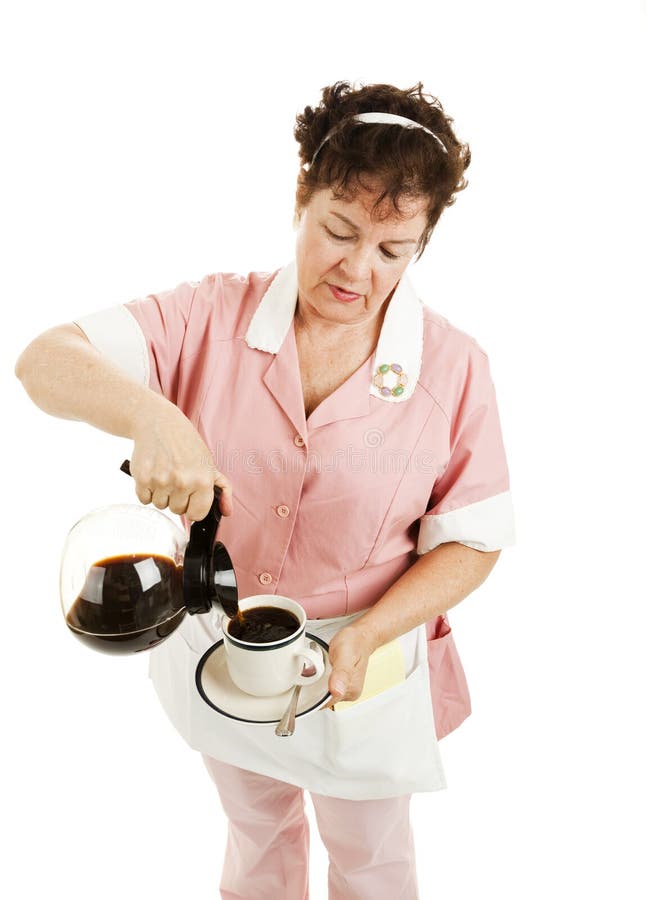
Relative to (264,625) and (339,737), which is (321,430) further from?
(339,737)

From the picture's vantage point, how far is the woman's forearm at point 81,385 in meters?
1.04

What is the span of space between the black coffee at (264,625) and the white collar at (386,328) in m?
0.36

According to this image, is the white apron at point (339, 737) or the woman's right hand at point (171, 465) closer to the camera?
the woman's right hand at point (171, 465)

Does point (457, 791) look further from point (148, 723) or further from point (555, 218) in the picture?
point (555, 218)

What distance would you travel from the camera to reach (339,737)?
4.28 ft

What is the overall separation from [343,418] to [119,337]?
1.17 feet

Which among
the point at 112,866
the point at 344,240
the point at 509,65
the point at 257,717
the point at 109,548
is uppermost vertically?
the point at 509,65

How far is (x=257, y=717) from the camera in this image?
112 centimetres

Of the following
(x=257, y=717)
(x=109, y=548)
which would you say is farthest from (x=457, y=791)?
(x=109, y=548)

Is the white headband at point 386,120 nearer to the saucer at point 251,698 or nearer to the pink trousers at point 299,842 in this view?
the saucer at point 251,698

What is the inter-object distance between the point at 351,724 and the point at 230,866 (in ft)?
2.21

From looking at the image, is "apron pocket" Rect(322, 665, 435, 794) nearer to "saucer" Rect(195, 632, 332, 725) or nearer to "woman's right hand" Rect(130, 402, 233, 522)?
"saucer" Rect(195, 632, 332, 725)

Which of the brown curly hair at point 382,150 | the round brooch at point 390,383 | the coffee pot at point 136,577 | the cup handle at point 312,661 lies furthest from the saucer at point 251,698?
the brown curly hair at point 382,150

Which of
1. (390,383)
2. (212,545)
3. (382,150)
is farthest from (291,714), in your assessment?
(382,150)
